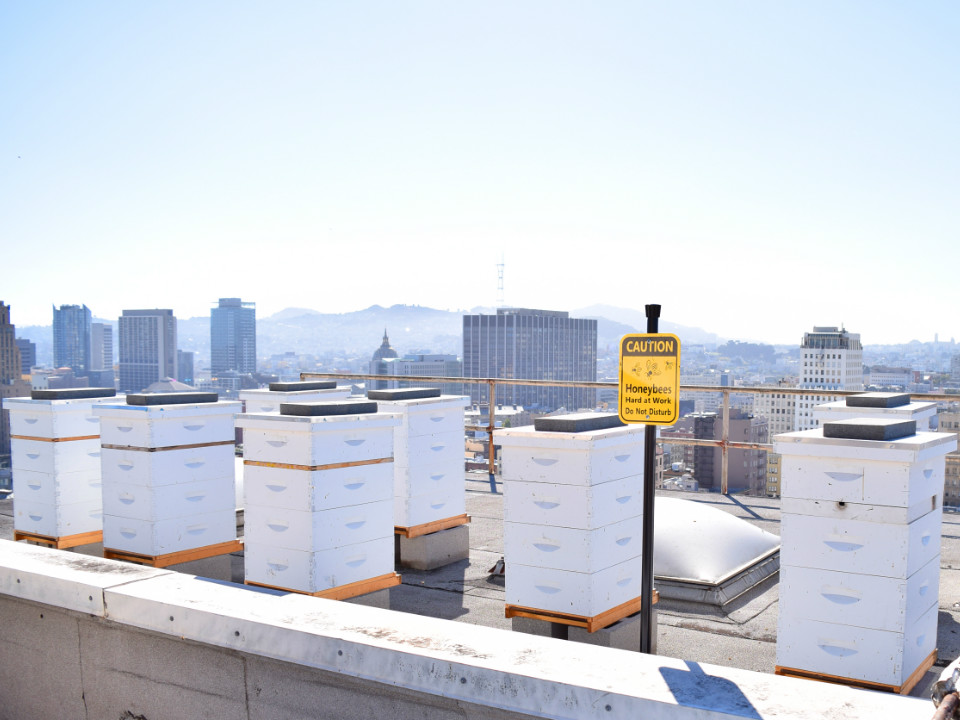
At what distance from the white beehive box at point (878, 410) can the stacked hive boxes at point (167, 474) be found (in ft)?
11.9

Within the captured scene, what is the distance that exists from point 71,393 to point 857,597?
517 centimetres

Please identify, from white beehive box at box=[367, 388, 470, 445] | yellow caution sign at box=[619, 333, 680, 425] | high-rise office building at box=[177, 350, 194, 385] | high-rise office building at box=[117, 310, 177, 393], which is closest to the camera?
yellow caution sign at box=[619, 333, 680, 425]

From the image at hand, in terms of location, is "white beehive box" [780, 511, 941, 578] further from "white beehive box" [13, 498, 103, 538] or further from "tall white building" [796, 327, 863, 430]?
"white beehive box" [13, 498, 103, 538]

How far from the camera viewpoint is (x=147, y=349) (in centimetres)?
11381

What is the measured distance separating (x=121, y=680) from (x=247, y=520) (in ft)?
3.83

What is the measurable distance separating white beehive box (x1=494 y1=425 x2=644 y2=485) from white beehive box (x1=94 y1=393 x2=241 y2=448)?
211 cm

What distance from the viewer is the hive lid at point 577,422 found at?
3588 millimetres

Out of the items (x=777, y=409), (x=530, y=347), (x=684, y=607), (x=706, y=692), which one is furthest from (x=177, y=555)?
(x=530, y=347)

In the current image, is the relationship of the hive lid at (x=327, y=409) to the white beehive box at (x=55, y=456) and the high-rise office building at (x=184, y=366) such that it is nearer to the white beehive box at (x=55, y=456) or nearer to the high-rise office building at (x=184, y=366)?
the white beehive box at (x=55, y=456)

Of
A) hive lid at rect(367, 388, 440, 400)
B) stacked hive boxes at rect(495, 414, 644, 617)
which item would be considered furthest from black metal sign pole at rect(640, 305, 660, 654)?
hive lid at rect(367, 388, 440, 400)

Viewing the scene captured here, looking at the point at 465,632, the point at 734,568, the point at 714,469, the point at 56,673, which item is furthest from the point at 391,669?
the point at 714,469

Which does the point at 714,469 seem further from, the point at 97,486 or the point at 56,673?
the point at 56,673

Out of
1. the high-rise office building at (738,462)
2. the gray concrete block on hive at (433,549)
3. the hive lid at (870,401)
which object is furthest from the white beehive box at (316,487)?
the high-rise office building at (738,462)

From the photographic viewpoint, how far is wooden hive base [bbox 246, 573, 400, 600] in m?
4.06
